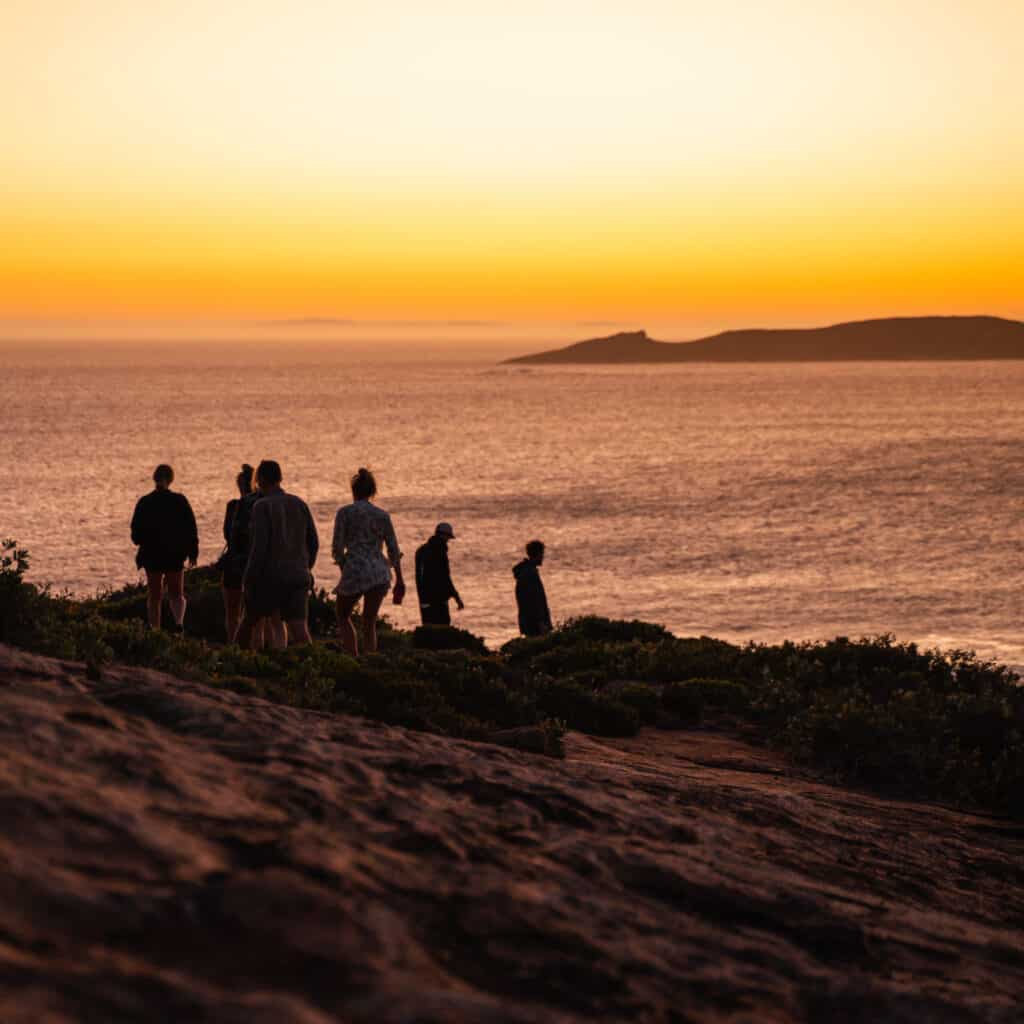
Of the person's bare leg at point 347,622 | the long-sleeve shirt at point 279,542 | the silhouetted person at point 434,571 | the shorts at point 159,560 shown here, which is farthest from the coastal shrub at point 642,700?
the shorts at point 159,560

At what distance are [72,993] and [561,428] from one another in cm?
12458

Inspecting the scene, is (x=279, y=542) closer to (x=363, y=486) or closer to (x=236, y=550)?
(x=363, y=486)

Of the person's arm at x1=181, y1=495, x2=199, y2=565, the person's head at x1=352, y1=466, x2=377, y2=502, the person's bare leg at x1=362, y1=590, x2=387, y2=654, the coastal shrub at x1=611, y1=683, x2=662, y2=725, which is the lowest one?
the coastal shrub at x1=611, y1=683, x2=662, y2=725

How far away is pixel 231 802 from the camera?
4516mm

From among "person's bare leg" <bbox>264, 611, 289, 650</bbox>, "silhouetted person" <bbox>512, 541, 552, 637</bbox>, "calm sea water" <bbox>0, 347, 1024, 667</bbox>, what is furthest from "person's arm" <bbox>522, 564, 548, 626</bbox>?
"calm sea water" <bbox>0, 347, 1024, 667</bbox>

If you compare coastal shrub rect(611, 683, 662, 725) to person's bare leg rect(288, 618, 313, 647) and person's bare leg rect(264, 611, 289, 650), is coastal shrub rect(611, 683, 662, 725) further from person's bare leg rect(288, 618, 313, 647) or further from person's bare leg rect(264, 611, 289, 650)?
person's bare leg rect(264, 611, 289, 650)

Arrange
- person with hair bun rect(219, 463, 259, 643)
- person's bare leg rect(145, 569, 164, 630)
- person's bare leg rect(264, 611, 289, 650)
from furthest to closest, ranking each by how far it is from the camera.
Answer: person's bare leg rect(145, 569, 164, 630) → person with hair bun rect(219, 463, 259, 643) → person's bare leg rect(264, 611, 289, 650)

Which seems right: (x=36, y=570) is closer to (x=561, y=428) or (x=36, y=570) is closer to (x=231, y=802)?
(x=231, y=802)

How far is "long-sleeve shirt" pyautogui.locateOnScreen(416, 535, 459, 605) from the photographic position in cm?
1581

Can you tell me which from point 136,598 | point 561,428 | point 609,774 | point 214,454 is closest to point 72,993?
point 609,774

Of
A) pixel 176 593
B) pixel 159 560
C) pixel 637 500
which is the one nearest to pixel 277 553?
pixel 159 560

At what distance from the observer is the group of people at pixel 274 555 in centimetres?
1130

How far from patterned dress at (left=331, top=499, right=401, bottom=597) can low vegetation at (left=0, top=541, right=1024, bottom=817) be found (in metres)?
0.72

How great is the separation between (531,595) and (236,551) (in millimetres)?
6298
